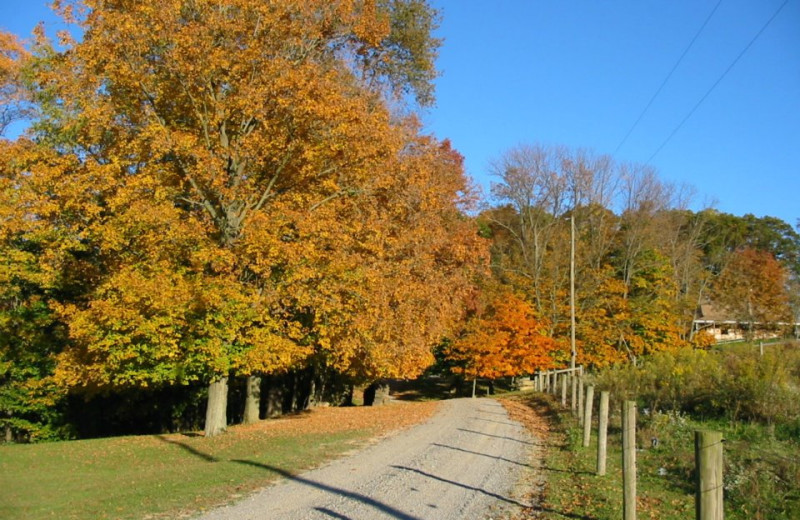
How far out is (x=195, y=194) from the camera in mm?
19500

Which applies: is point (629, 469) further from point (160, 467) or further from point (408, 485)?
point (160, 467)

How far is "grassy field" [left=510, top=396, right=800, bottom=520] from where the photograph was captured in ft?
28.1

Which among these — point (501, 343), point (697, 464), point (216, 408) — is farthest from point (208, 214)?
point (501, 343)

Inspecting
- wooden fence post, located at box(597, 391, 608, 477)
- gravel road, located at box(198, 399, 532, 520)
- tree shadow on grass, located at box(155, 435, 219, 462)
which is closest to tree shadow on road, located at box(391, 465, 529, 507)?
gravel road, located at box(198, 399, 532, 520)

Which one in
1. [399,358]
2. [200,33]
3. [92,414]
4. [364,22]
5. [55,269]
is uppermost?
[364,22]

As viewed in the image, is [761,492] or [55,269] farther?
[55,269]

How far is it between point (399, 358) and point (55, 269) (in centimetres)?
1077

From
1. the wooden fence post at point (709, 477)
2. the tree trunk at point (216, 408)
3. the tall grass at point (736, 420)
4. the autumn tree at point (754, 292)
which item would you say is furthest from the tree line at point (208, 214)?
the autumn tree at point (754, 292)

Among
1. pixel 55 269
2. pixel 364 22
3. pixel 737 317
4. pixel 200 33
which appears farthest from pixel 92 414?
pixel 737 317

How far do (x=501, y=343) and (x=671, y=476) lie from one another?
27289 millimetres

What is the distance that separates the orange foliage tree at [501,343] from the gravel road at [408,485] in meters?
21.4

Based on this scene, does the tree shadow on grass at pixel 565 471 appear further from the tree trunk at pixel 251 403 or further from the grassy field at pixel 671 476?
the tree trunk at pixel 251 403

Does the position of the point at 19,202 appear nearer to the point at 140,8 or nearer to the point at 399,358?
the point at 140,8

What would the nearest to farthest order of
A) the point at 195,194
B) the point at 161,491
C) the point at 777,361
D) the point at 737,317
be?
the point at 161,491 → the point at 777,361 → the point at 195,194 → the point at 737,317
